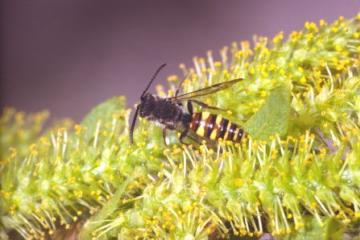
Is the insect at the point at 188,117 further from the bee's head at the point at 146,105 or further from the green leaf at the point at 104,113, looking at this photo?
the green leaf at the point at 104,113

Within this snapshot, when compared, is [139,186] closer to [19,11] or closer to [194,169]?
[194,169]

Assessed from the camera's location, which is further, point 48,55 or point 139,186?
point 48,55

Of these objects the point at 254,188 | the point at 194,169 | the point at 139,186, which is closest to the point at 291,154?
the point at 254,188

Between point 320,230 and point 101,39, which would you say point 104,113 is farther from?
point 101,39

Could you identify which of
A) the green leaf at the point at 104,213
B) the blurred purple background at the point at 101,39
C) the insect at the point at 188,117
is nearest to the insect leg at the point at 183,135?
the insect at the point at 188,117

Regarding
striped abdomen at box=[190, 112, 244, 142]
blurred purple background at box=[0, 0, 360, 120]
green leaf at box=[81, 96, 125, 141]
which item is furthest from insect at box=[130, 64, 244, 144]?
blurred purple background at box=[0, 0, 360, 120]

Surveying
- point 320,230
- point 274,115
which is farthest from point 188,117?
point 320,230

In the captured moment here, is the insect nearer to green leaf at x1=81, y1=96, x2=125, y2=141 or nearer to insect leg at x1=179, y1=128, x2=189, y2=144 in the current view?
insect leg at x1=179, y1=128, x2=189, y2=144
